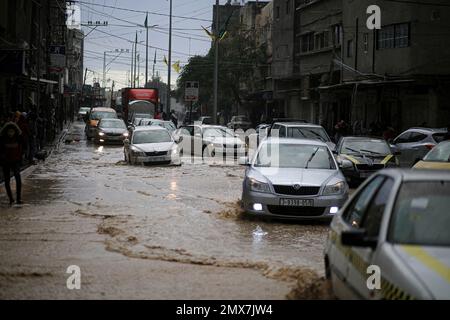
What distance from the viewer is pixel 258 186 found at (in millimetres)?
12039

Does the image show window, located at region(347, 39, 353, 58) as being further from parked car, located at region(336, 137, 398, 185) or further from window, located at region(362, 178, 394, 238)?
window, located at region(362, 178, 394, 238)

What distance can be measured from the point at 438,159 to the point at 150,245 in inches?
289

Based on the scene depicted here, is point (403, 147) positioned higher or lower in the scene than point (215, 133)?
lower

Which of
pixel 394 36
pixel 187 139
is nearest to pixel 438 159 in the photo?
pixel 187 139

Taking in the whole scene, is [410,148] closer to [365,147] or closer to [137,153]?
[365,147]

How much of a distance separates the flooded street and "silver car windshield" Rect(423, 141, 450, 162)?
3.99 meters

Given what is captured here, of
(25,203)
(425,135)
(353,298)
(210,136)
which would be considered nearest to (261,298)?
(353,298)

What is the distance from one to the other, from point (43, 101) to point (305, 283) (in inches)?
1187

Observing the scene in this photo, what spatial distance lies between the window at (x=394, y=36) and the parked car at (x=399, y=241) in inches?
1163

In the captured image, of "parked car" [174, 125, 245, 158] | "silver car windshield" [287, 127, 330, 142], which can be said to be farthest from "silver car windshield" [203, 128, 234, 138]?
"silver car windshield" [287, 127, 330, 142]

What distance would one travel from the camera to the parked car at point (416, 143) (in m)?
22.0
